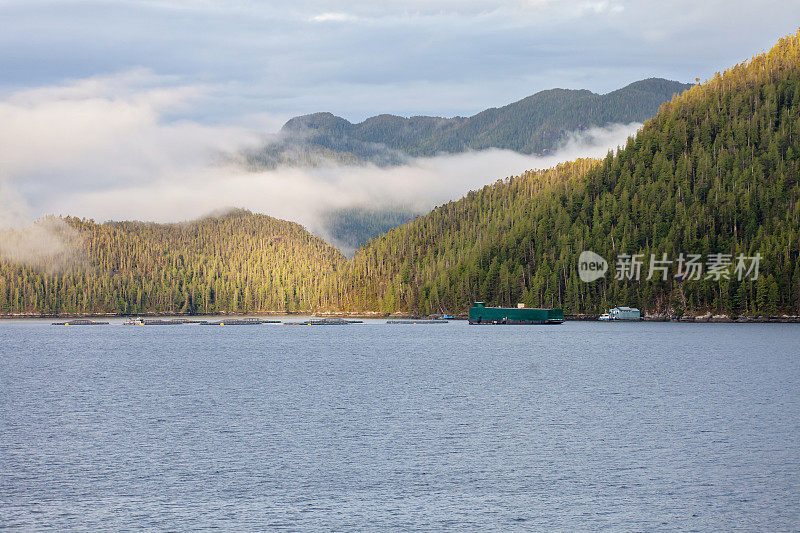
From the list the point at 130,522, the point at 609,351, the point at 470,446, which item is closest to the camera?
the point at 130,522

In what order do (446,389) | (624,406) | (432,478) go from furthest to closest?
(446,389) < (624,406) < (432,478)

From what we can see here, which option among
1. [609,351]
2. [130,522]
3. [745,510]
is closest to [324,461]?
[130,522]

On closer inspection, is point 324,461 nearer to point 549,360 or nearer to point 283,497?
point 283,497

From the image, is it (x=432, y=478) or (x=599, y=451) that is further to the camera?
(x=599, y=451)

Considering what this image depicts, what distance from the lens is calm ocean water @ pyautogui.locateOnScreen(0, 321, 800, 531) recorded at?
4212cm

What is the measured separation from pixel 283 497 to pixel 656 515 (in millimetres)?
19714

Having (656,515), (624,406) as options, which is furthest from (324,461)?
(624,406)

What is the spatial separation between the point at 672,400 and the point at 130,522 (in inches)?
2562

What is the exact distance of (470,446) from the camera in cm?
6038

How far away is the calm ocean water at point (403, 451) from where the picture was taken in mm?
42125

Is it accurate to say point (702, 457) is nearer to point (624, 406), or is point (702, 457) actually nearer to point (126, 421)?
point (624, 406)

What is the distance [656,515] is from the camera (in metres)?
41.7

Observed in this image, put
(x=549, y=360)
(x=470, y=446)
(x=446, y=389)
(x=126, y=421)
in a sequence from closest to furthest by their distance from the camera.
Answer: (x=470, y=446), (x=126, y=421), (x=446, y=389), (x=549, y=360)

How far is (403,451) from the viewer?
58844mm
